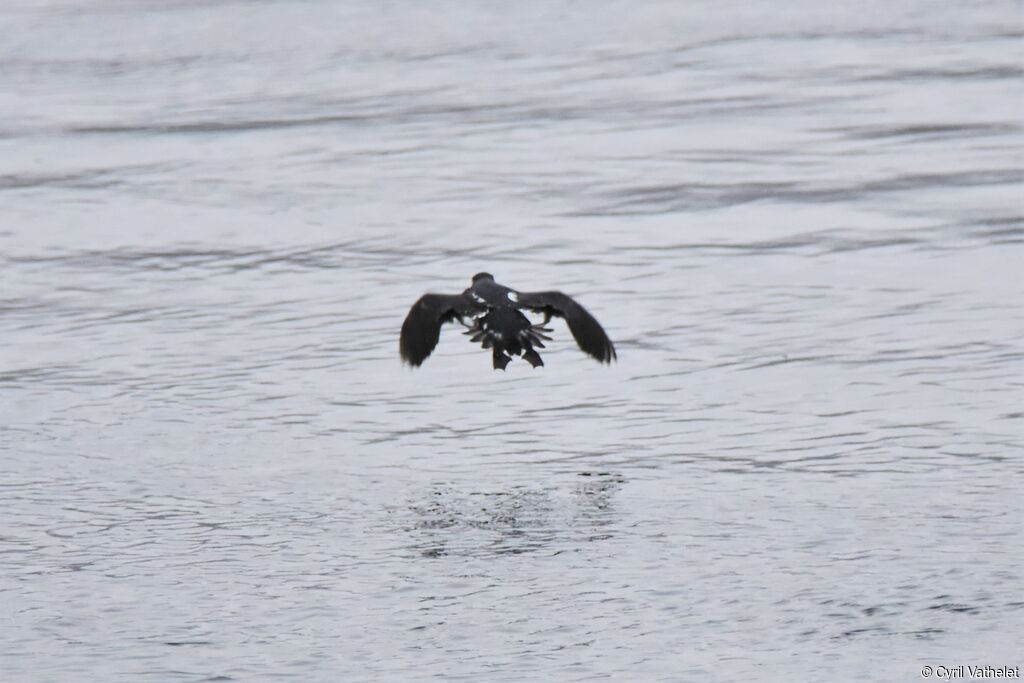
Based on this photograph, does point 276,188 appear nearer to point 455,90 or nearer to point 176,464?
point 455,90

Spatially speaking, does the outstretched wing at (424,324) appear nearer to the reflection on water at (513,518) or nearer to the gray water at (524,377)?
the gray water at (524,377)

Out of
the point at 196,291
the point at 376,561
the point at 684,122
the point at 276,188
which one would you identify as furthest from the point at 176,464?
the point at 684,122

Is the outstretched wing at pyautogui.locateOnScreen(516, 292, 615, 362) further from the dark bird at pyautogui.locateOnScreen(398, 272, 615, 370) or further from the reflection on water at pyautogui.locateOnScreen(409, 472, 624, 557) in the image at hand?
the reflection on water at pyautogui.locateOnScreen(409, 472, 624, 557)

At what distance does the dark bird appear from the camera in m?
6.77

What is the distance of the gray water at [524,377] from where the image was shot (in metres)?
5.04

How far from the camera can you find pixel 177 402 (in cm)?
714

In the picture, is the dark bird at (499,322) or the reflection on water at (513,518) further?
the dark bird at (499,322)

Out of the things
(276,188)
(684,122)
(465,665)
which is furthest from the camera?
(684,122)

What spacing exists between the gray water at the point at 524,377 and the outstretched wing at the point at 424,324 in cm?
24

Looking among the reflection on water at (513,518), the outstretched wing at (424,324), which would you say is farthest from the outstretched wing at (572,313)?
the reflection on water at (513,518)

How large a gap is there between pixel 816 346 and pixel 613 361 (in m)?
0.81

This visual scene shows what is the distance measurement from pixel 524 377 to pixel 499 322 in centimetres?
77

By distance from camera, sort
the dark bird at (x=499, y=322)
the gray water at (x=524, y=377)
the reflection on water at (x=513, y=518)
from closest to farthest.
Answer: the gray water at (x=524, y=377) → the reflection on water at (x=513, y=518) → the dark bird at (x=499, y=322)

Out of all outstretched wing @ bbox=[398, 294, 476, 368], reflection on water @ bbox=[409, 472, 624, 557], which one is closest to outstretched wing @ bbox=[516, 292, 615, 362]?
outstretched wing @ bbox=[398, 294, 476, 368]
